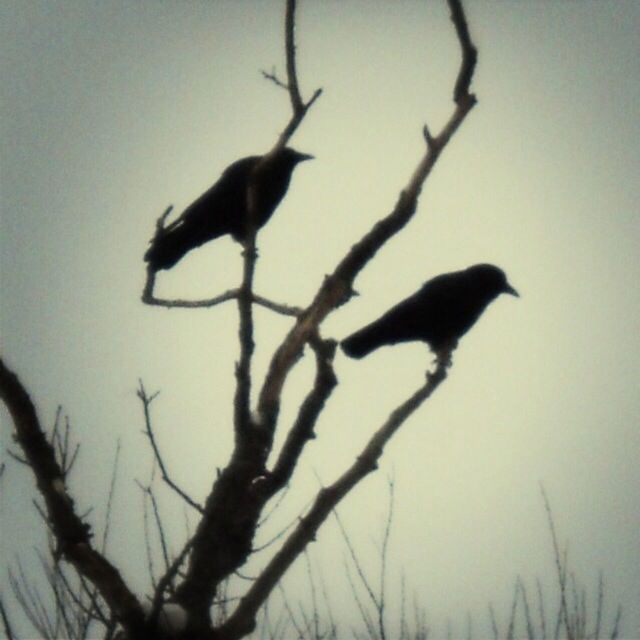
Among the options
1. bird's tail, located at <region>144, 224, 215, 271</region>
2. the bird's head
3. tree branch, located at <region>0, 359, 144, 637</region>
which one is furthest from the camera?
the bird's head

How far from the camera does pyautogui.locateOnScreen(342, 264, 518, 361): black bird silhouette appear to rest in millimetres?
4699

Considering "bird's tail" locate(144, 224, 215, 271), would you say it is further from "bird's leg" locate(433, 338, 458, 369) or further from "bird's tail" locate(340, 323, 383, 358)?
"bird's leg" locate(433, 338, 458, 369)

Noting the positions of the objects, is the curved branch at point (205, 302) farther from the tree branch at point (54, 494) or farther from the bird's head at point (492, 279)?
the bird's head at point (492, 279)

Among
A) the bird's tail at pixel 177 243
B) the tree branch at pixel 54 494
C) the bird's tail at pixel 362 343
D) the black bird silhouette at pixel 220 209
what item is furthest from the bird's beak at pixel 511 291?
the tree branch at pixel 54 494

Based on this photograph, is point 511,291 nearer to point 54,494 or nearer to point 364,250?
point 364,250

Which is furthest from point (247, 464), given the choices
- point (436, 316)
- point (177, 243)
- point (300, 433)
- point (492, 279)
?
point (492, 279)

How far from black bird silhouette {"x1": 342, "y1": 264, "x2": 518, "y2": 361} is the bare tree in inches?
86.2

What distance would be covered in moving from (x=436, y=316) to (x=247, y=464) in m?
3.04

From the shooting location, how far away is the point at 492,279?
5.43 meters

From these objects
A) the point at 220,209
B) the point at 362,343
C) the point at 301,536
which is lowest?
the point at 301,536

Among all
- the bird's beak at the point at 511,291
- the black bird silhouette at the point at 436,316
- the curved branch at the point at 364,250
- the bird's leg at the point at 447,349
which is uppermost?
the bird's beak at the point at 511,291

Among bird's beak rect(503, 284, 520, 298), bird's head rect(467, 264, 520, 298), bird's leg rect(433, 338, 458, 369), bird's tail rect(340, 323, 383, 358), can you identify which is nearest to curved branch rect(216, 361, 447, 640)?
bird's leg rect(433, 338, 458, 369)

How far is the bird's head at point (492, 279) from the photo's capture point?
17.6 ft

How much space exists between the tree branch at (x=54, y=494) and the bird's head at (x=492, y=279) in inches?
145
